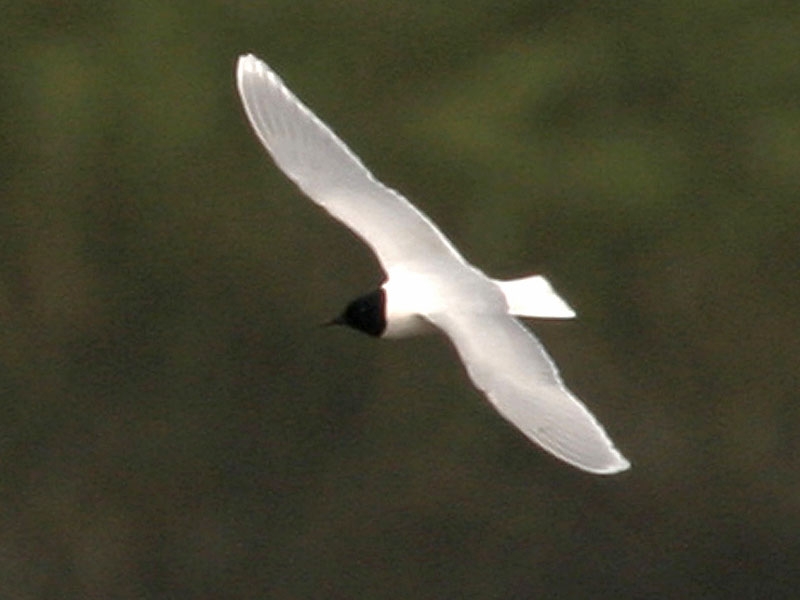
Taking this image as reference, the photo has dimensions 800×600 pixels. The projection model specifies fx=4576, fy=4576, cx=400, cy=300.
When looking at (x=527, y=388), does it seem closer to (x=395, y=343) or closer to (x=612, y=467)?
(x=612, y=467)

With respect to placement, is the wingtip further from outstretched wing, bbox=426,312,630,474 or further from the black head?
the black head

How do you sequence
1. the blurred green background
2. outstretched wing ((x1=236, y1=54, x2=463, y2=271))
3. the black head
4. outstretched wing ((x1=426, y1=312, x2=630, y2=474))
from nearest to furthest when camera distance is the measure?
outstretched wing ((x1=426, y1=312, x2=630, y2=474))
the black head
outstretched wing ((x1=236, y1=54, x2=463, y2=271))
the blurred green background

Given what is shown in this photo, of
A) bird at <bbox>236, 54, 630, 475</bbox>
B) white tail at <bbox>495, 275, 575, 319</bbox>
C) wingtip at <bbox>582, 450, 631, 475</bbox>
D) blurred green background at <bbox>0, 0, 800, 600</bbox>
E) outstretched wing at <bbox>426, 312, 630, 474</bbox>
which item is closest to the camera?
wingtip at <bbox>582, 450, 631, 475</bbox>

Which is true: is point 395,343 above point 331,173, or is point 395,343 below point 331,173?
below

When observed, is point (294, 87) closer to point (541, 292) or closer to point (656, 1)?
point (656, 1)

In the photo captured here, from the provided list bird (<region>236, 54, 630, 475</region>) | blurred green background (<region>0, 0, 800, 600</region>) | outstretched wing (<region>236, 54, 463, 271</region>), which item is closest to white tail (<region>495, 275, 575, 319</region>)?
bird (<region>236, 54, 630, 475</region>)

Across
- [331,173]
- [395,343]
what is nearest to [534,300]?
[331,173]

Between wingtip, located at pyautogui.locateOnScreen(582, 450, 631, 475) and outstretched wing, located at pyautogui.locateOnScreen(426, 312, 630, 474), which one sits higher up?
outstretched wing, located at pyautogui.locateOnScreen(426, 312, 630, 474)
